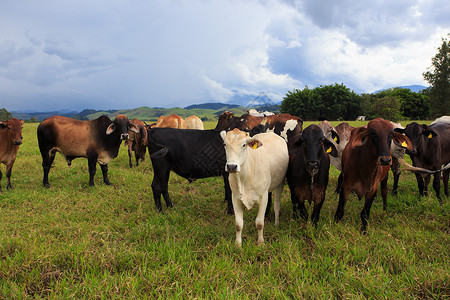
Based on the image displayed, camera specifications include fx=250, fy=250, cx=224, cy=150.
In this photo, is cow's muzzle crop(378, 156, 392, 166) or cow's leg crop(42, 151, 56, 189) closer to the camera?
cow's muzzle crop(378, 156, 392, 166)

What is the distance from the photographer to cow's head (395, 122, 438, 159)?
5418 millimetres

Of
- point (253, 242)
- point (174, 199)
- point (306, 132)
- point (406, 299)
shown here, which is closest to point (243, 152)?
point (306, 132)

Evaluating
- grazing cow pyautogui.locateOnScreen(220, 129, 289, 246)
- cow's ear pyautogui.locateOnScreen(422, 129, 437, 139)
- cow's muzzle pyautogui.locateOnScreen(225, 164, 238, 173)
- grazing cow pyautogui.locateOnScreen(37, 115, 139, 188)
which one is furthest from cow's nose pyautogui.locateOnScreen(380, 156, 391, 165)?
grazing cow pyautogui.locateOnScreen(37, 115, 139, 188)

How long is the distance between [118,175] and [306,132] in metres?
6.58

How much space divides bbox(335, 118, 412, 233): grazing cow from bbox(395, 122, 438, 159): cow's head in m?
1.50

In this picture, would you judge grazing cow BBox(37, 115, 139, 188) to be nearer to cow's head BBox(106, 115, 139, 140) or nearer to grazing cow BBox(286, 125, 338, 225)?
cow's head BBox(106, 115, 139, 140)

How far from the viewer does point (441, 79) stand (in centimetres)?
3897

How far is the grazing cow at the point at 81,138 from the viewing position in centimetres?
732

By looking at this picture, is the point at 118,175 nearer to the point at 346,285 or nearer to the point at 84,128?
the point at 84,128

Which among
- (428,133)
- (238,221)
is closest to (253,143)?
(238,221)

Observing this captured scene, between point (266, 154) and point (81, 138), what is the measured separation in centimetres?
584

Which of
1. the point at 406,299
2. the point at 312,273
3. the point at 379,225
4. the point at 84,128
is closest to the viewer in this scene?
the point at 406,299

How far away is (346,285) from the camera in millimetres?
2920

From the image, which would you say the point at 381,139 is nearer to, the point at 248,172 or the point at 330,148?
the point at 330,148
